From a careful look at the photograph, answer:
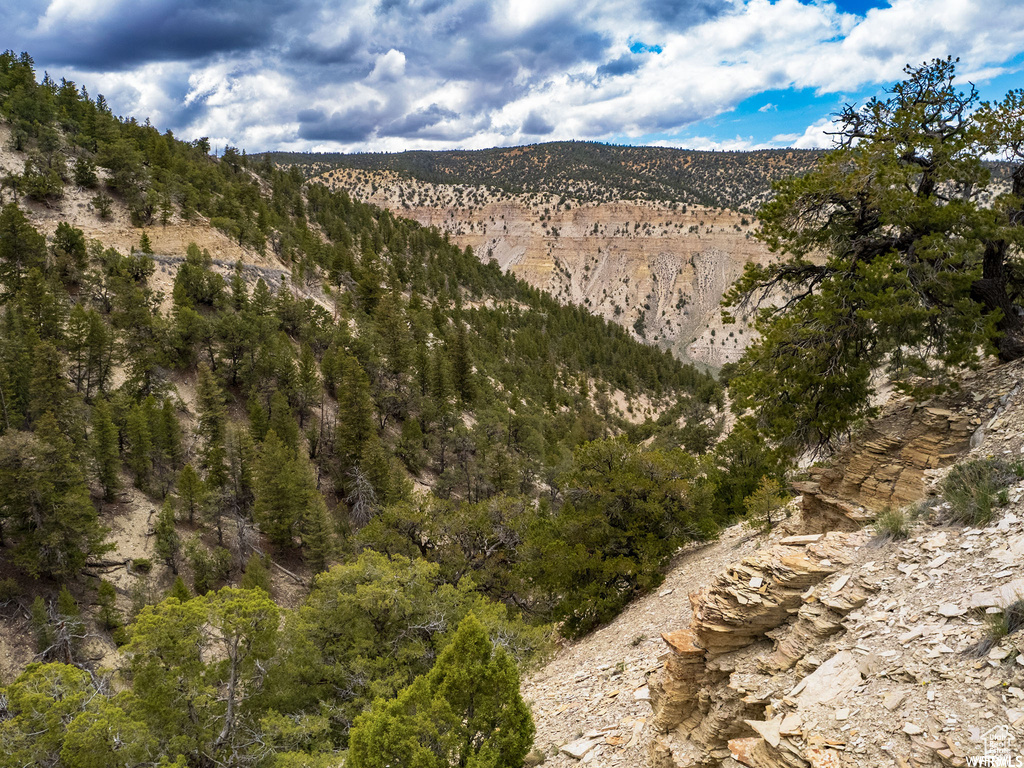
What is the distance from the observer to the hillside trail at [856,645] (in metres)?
5.84

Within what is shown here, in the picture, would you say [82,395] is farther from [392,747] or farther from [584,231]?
[584,231]

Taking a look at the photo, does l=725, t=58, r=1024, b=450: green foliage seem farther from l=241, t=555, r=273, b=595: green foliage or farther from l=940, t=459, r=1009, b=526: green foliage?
l=241, t=555, r=273, b=595: green foliage

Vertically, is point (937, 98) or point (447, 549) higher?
point (937, 98)

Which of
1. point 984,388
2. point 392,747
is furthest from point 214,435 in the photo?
point 984,388

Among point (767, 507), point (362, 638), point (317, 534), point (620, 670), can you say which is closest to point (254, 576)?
point (317, 534)

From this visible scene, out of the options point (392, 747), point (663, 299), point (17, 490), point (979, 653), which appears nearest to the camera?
point (979, 653)

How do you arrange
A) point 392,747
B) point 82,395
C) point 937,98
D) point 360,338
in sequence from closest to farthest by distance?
1. point 392,747
2. point 937,98
3. point 82,395
4. point 360,338

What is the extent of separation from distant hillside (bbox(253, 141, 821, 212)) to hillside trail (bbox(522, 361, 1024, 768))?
14064cm

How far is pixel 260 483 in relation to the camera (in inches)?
1332

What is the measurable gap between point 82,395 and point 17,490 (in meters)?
11.8

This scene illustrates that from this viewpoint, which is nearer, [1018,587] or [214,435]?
[1018,587]

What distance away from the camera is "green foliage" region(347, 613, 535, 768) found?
9.47 meters

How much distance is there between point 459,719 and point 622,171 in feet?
598

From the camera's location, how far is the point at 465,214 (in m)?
158
